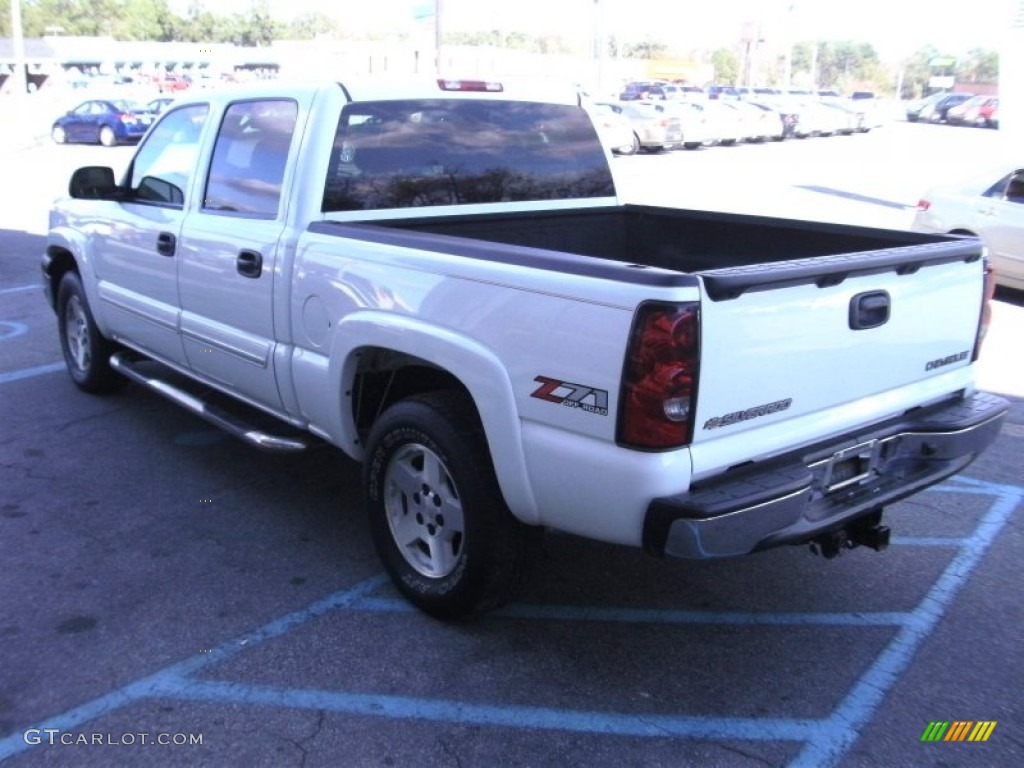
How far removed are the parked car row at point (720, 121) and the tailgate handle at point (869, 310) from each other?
22501 mm

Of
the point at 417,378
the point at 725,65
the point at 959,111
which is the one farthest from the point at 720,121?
the point at 725,65

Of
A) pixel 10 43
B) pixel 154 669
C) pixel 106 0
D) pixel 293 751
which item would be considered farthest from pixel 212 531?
pixel 106 0

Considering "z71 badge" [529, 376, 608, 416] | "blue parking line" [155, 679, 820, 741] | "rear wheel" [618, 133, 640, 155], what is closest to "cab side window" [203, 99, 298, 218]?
→ "z71 badge" [529, 376, 608, 416]

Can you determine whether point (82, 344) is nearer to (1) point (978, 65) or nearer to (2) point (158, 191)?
(2) point (158, 191)

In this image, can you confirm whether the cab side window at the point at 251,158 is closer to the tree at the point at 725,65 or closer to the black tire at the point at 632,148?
the black tire at the point at 632,148

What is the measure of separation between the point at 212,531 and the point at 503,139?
2390 mm

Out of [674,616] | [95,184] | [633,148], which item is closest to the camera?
[674,616]

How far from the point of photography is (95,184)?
19.5ft

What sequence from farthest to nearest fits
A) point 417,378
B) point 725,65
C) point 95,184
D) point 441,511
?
1. point 725,65
2. point 95,184
3. point 417,378
4. point 441,511

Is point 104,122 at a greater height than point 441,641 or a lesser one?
greater

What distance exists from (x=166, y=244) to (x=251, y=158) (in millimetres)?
806

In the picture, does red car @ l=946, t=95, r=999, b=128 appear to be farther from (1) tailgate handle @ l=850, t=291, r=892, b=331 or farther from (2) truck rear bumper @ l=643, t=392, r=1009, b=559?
(1) tailgate handle @ l=850, t=291, r=892, b=331

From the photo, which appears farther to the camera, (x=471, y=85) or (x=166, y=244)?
(x=166, y=244)

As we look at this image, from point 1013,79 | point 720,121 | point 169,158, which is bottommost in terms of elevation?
point 720,121
